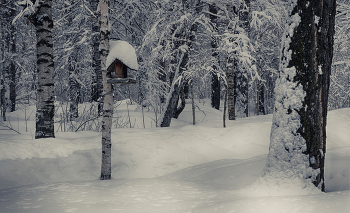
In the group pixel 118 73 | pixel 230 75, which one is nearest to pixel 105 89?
pixel 118 73

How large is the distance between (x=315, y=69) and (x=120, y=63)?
306 centimetres

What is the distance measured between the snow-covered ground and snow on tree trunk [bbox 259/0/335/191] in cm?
30

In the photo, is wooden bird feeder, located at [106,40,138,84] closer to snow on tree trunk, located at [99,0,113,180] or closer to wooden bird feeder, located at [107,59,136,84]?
wooden bird feeder, located at [107,59,136,84]

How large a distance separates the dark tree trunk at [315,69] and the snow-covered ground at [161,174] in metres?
0.65

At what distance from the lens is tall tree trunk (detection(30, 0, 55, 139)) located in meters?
5.84

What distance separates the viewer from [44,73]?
5855 millimetres

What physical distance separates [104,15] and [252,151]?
4.66 m

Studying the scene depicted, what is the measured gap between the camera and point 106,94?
15.8 feet

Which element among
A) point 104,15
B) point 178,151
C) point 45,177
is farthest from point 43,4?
point 178,151

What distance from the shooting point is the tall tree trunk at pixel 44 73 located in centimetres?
584

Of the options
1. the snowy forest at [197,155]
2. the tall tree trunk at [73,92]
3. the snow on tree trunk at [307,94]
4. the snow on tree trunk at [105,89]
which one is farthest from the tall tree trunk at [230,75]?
the tall tree trunk at [73,92]

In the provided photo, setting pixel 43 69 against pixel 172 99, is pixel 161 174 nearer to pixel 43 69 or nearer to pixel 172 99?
pixel 43 69

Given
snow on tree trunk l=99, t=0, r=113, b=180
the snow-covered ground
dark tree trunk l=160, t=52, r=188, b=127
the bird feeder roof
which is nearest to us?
the snow-covered ground

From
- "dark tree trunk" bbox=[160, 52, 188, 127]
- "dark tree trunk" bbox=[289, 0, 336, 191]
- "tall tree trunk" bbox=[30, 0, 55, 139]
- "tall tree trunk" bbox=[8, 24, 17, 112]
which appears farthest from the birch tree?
"tall tree trunk" bbox=[8, 24, 17, 112]
